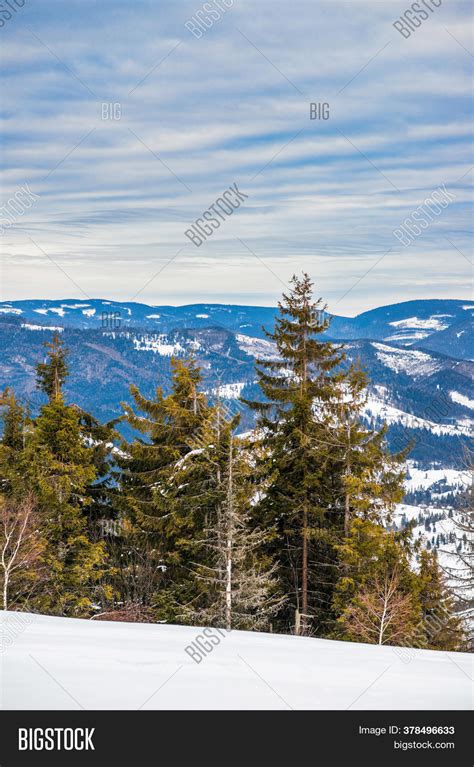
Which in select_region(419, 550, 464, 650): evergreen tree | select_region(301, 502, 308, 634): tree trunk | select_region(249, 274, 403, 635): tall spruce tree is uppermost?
select_region(249, 274, 403, 635): tall spruce tree

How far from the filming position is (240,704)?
5.51 m

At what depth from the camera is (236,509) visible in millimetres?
22453

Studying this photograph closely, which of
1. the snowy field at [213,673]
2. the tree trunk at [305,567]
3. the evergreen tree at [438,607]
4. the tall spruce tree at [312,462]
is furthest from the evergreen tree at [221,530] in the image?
the evergreen tree at [438,607]

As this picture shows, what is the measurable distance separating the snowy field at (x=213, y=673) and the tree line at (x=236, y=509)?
12154 mm

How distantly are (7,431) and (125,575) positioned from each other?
917cm

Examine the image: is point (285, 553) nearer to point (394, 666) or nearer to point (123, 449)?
point (123, 449)

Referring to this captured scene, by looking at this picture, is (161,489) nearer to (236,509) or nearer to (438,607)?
(236,509)

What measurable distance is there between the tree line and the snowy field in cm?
1215

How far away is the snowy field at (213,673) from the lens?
5551mm

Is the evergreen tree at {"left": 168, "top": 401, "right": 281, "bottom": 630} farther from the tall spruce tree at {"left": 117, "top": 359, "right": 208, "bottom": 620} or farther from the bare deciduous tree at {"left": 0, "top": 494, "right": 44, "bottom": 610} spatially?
the bare deciduous tree at {"left": 0, "top": 494, "right": 44, "bottom": 610}

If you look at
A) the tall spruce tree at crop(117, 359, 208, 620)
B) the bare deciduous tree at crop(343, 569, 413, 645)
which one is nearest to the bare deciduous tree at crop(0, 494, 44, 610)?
the tall spruce tree at crop(117, 359, 208, 620)

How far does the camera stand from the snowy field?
5.55m
